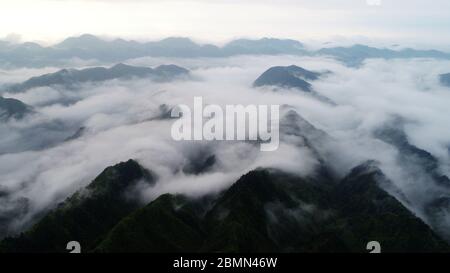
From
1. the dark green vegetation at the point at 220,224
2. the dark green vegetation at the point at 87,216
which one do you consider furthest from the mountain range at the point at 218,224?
the dark green vegetation at the point at 87,216

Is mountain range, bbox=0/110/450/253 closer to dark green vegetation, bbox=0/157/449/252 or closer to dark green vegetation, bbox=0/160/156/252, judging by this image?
dark green vegetation, bbox=0/157/449/252

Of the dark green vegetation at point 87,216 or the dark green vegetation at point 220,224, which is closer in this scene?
the dark green vegetation at point 220,224

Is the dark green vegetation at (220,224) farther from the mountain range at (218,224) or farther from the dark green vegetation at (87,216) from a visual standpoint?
the dark green vegetation at (87,216)

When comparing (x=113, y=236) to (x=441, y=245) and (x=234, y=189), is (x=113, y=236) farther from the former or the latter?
(x=441, y=245)

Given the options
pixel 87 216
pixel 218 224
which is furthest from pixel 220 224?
pixel 87 216

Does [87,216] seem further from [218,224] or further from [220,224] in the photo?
[220,224]
